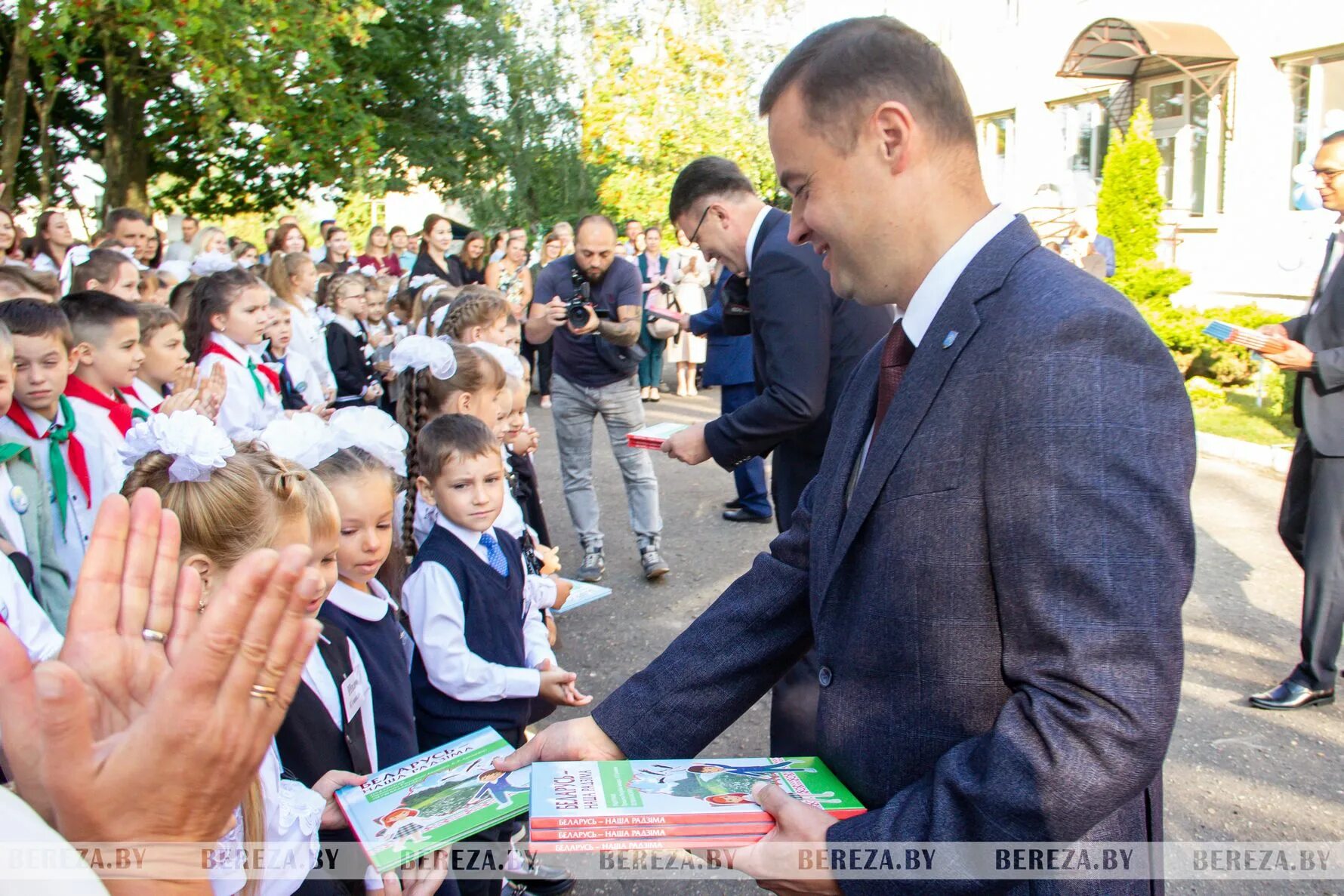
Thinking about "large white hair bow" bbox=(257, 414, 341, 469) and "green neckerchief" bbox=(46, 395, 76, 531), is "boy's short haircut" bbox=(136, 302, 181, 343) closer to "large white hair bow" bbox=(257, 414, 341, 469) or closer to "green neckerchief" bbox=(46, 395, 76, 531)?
"green neckerchief" bbox=(46, 395, 76, 531)

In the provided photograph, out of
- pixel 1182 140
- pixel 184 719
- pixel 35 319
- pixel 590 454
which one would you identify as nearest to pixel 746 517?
pixel 590 454

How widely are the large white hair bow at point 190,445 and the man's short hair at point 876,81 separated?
154cm

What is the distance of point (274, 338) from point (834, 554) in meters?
5.57

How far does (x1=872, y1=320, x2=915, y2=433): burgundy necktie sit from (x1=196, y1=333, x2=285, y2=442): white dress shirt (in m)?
4.13

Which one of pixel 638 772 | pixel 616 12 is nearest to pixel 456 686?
pixel 638 772

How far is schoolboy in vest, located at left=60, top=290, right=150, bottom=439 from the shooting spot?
416 cm

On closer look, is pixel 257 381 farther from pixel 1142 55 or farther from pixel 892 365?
pixel 1142 55

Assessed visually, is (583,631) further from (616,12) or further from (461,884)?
(616,12)

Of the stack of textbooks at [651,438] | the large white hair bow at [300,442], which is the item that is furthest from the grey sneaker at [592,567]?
the large white hair bow at [300,442]

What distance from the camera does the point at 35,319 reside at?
3713mm

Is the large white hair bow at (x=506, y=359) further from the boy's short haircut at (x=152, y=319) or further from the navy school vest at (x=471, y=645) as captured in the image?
the navy school vest at (x=471, y=645)

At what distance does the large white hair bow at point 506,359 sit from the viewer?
467cm

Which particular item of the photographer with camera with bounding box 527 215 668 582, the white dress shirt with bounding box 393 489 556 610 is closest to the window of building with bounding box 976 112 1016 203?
the photographer with camera with bounding box 527 215 668 582

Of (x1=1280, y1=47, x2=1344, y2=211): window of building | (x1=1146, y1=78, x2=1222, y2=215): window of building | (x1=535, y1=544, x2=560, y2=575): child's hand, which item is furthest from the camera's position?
(x1=1146, y1=78, x2=1222, y2=215): window of building
